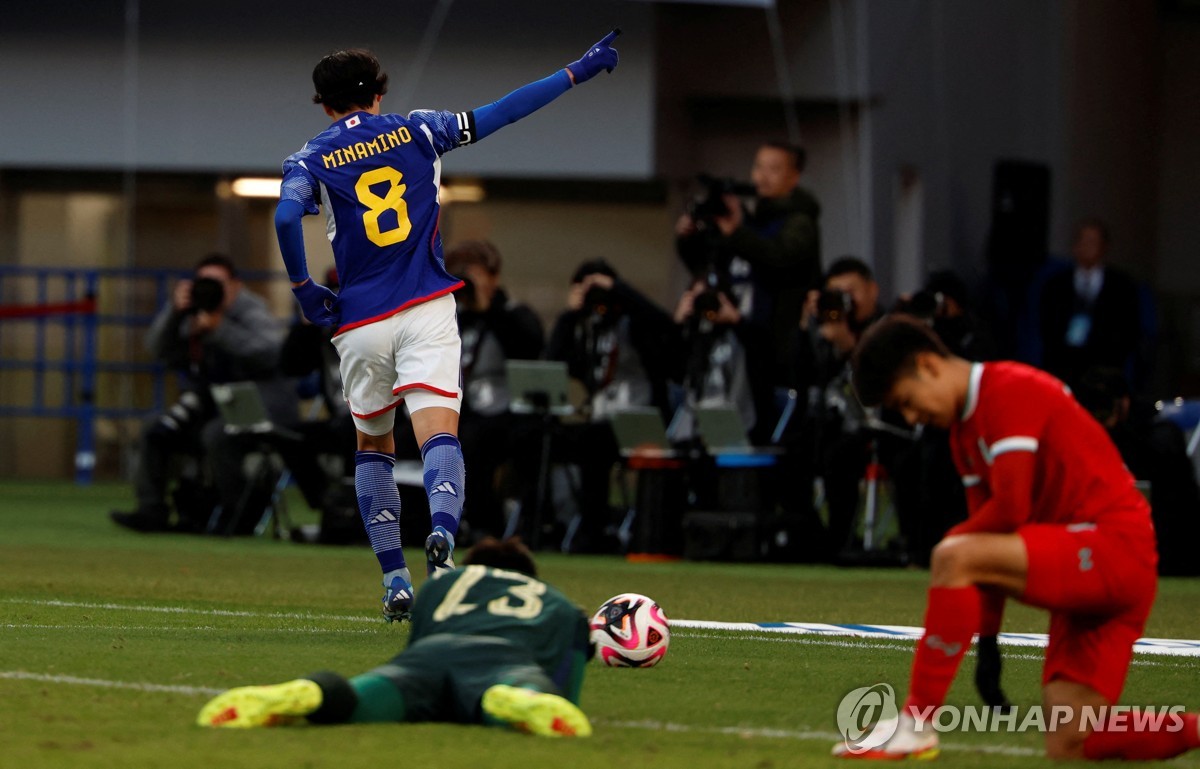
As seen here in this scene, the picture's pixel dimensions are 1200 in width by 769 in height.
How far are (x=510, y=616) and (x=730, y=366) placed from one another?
7.73 metres

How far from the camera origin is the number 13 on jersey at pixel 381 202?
7133mm

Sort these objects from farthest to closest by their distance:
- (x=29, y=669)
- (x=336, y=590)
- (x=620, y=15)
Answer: (x=620, y=15) < (x=336, y=590) < (x=29, y=669)

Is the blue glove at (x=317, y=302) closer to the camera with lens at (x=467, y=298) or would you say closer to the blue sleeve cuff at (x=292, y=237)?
the blue sleeve cuff at (x=292, y=237)

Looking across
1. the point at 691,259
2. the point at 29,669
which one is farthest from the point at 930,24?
the point at 29,669

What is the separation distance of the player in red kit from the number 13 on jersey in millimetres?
2974

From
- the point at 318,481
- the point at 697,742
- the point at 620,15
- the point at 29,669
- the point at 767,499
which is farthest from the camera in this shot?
the point at 620,15

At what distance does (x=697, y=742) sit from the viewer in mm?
4633

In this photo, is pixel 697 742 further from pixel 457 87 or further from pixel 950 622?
pixel 457 87

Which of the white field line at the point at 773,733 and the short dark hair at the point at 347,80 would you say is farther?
the short dark hair at the point at 347,80

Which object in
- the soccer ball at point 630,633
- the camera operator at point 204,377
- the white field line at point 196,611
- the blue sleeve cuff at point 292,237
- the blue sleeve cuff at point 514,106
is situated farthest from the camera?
the camera operator at point 204,377

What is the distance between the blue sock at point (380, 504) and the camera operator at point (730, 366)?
16.8ft

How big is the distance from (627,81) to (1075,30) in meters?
5.47

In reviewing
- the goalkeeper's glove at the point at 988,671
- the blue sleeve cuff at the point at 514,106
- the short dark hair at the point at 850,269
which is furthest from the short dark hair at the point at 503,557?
the short dark hair at the point at 850,269

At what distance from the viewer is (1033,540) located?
14.5 feet
